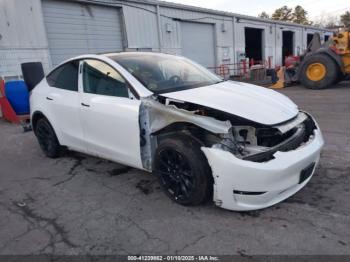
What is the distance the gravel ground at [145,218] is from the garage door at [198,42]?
1347 centimetres

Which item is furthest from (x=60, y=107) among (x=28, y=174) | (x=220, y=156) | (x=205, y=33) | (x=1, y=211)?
(x=205, y=33)

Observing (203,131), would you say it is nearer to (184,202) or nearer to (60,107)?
(184,202)

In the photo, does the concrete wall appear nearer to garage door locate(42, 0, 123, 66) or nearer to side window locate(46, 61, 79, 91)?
garage door locate(42, 0, 123, 66)

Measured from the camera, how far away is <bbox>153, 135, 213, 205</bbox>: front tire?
288cm

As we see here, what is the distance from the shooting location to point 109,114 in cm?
361

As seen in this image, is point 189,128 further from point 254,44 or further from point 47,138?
point 254,44

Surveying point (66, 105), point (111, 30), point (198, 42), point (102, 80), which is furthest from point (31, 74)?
point (198, 42)

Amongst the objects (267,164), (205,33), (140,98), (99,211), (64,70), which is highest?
(205,33)

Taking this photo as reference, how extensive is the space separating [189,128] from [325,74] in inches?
382

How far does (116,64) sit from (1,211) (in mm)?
2058

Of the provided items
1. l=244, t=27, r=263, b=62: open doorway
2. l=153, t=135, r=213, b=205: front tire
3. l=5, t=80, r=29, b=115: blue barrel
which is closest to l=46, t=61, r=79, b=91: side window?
l=153, t=135, r=213, b=205: front tire

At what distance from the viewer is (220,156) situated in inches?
106

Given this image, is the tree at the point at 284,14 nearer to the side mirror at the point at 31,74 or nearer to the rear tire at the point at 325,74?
the rear tire at the point at 325,74

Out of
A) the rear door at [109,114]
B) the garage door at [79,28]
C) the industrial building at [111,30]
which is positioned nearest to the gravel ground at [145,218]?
the rear door at [109,114]
